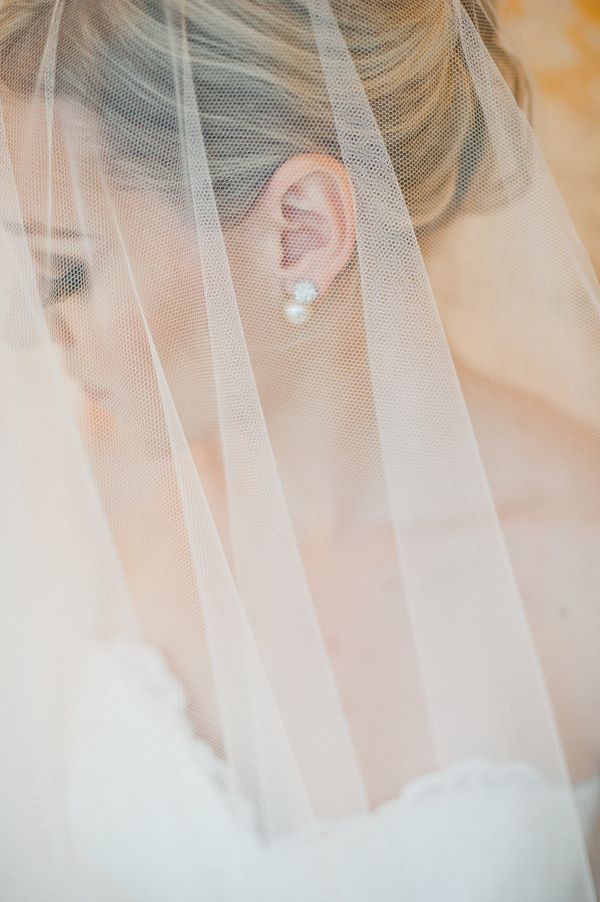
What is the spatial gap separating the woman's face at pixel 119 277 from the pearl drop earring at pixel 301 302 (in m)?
0.02

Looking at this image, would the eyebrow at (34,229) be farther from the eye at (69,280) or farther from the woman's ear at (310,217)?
the woman's ear at (310,217)

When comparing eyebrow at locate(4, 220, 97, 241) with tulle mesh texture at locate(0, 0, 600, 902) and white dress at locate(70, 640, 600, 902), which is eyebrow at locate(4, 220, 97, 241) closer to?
tulle mesh texture at locate(0, 0, 600, 902)

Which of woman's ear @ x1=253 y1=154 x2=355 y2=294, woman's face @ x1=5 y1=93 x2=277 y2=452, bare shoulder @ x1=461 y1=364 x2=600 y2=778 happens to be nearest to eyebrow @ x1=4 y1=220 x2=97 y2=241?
woman's face @ x1=5 y1=93 x2=277 y2=452

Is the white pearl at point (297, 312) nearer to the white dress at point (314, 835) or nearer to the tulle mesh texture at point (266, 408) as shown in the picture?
the tulle mesh texture at point (266, 408)

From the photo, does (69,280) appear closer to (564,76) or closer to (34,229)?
(34,229)

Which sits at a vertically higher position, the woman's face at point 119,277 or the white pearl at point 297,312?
the woman's face at point 119,277

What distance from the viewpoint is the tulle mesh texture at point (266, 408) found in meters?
0.75

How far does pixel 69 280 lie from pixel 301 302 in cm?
23

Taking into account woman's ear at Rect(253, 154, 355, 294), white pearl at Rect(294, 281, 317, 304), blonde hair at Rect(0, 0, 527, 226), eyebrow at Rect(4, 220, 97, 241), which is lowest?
white pearl at Rect(294, 281, 317, 304)

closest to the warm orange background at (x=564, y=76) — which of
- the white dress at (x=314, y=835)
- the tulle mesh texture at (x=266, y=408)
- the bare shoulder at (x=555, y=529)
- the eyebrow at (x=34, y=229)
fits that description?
the tulle mesh texture at (x=266, y=408)

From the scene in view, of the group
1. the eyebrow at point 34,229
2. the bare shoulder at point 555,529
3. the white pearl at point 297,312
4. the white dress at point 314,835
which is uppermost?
the eyebrow at point 34,229

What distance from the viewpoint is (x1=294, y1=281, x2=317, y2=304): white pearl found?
81 cm

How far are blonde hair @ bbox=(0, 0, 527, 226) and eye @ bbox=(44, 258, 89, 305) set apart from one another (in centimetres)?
10

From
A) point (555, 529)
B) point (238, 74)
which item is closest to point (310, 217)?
point (238, 74)
